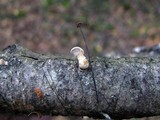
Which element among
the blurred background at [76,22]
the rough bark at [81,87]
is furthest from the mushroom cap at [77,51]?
the blurred background at [76,22]

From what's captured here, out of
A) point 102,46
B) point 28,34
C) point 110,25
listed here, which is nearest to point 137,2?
point 110,25

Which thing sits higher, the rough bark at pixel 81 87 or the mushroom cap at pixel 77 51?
the mushroom cap at pixel 77 51

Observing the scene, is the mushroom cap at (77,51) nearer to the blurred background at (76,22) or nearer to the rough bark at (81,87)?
the rough bark at (81,87)

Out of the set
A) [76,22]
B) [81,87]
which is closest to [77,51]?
[81,87]

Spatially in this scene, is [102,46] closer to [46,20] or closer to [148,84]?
[46,20]

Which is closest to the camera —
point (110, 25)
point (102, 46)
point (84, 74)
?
point (84, 74)

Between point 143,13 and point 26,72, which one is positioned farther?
point 143,13

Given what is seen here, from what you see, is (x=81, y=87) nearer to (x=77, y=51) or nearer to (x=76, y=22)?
(x=77, y=51)

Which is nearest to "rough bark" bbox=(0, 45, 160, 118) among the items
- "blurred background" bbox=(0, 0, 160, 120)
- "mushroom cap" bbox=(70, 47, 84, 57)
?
"mushroom cap" bbox=(70, 47, 84, 57)
